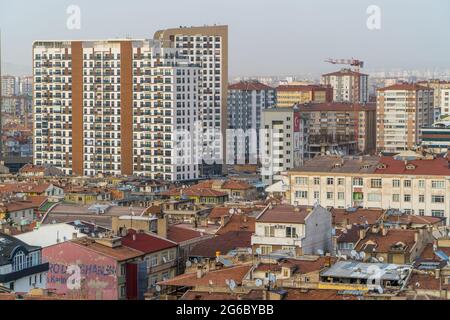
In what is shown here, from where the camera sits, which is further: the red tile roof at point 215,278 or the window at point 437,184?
the window at point 437,184

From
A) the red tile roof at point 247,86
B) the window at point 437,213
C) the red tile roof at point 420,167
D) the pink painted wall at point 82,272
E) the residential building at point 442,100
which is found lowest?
the window at point 437,213

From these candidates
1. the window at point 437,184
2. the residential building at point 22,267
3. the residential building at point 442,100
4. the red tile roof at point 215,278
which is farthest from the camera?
the residential building at point 442,100

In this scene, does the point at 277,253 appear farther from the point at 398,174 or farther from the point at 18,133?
the point at 18,133

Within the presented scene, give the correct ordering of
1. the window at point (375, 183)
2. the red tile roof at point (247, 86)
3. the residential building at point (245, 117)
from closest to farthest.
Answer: the window at point (375, 183) → the residential building at point (245, 117) → the red tile roof at point (247, 86)

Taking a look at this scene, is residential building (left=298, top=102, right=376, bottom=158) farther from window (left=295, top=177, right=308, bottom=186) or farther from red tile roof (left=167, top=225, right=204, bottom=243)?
red tile roof (left=167, top=225, right=204, bottom=243)

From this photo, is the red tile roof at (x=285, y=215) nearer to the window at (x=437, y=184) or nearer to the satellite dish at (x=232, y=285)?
the satellite dish at (x=232, y=285)

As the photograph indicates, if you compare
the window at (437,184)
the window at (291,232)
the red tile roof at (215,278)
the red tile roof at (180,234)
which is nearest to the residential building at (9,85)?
the window at (437,184)

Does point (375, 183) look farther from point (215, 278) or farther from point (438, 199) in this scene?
point (215, 278)
